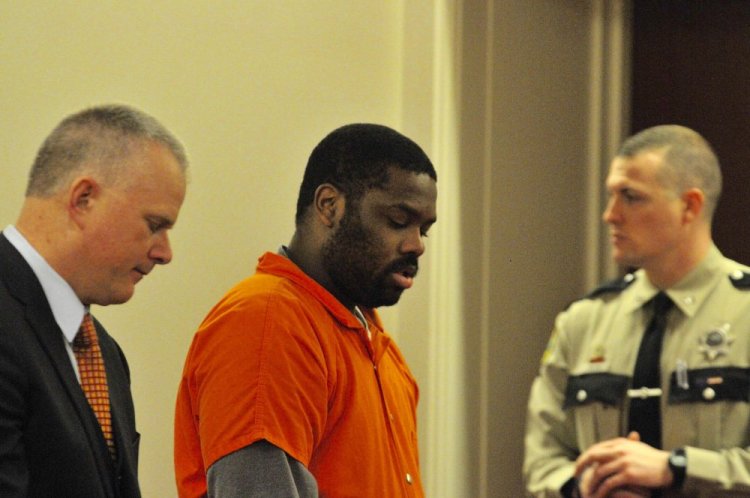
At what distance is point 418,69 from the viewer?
11.0 ft

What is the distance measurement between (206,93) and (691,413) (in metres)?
1.55

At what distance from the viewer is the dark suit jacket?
1599 millimetres

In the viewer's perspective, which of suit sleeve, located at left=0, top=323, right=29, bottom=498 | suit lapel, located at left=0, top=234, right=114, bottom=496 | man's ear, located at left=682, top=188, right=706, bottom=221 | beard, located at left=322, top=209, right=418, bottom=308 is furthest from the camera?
man's ear, located at left=682, top=188, right=706, bottom=221

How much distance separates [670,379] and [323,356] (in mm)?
906

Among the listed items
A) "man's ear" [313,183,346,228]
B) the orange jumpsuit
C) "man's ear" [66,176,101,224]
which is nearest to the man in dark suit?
"man's ear" [66,176,101,224]

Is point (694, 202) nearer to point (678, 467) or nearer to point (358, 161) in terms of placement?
point (678, 467)

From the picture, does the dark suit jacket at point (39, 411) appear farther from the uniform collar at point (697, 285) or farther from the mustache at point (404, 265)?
the uniform collar at point (697, 285)

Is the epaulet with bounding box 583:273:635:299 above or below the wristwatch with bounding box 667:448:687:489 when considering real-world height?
above

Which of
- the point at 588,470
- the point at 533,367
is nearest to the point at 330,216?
the point at 588,470

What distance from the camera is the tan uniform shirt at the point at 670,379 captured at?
2.46 m

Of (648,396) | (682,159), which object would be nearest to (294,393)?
(648,396)

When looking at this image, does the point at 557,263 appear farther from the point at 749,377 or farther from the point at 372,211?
the point at 372,211

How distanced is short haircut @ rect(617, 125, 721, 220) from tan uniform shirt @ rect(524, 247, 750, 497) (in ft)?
0.49

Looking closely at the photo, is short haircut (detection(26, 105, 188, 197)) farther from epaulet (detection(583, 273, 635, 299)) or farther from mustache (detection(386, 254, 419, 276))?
epaulet (detection(583, 273, 635, 299))
